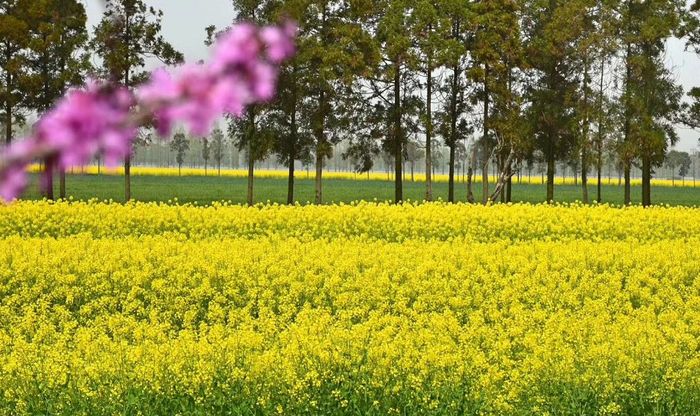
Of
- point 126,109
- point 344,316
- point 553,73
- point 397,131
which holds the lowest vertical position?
point 344,316

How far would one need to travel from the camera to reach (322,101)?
34.9 meters

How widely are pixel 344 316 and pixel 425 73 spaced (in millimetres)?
27649

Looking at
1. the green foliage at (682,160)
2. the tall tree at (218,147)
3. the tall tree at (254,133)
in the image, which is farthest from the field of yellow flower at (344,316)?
the green foliage at (682,160)

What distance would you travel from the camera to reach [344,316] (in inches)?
388

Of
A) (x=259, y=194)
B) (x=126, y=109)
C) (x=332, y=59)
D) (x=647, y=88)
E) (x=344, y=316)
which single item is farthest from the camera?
(x=259, y=194)

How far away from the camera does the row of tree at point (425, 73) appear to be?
34500 mm

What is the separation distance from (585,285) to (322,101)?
78.1 ft

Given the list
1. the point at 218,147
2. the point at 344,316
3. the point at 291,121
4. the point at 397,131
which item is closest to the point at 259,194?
the point at 291,121

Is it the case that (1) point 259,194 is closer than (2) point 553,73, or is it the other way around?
(2) point 553,73

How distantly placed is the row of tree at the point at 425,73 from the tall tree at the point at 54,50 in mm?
75

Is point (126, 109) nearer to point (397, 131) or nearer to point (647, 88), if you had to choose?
point (397, 131)

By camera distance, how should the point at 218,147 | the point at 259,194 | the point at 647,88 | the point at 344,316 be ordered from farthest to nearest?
the point at 218,147 < the point at 259,194 < the point at 647,88 < the point at 344,316

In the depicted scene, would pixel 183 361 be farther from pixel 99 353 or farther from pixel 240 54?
pixel 240 54

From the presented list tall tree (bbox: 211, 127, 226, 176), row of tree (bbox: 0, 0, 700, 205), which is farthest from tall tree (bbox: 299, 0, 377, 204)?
tall tree (bbox: 211, 127, 226, 176)
